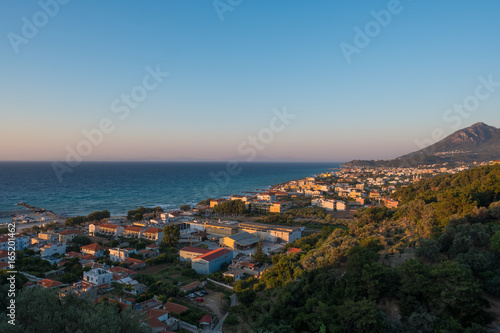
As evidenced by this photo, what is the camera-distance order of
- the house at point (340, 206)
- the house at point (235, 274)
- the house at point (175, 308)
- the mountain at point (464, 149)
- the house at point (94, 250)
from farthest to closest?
the mountain at point (464, 149), the house at point (340, 206), the house at point (94, 250), the house at point (235, 274), the house at point (175, 308)

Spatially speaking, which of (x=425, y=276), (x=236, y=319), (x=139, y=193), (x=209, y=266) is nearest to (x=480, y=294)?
(x=425, y=276)

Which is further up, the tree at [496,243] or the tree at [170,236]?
the tree at [496,243]

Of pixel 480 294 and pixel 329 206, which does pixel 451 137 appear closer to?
pixel 329 206

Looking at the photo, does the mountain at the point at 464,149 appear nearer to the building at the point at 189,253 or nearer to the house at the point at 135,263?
the building at the point at 189,253

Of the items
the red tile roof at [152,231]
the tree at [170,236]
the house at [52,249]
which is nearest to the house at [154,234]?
the red tile roof at [152,231]

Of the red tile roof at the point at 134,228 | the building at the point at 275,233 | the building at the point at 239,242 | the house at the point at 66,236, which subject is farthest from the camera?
the red tile roof at the point at 134,228

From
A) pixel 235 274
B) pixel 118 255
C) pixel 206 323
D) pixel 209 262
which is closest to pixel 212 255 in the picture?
pixel 209 262

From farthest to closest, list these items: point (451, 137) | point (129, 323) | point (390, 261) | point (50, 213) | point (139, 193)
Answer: point (451, 137) < point (139, 193) < point (50, 213) < point (390, 261) < point (129, 323)

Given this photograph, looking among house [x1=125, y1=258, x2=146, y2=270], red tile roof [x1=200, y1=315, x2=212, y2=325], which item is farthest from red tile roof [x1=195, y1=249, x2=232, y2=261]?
red tile roof [x1=200, y1=315, x2=212, y2=325]
